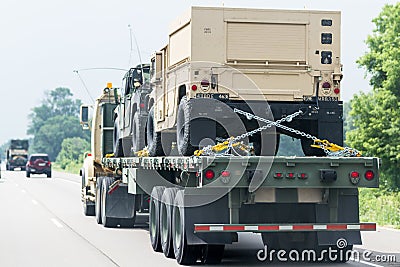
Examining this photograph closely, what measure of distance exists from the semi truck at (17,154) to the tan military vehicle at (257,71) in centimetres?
7451

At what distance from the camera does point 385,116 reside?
45469mm

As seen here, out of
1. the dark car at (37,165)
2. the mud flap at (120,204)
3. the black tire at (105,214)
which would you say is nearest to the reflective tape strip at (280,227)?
the mud flap at (120,204)

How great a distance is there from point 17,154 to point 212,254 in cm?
7652

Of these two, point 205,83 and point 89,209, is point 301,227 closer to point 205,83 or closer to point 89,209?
point 205,83

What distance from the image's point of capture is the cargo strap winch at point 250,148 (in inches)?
514

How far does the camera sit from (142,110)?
61.9ft

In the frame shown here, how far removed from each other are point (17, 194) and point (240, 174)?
27238mm

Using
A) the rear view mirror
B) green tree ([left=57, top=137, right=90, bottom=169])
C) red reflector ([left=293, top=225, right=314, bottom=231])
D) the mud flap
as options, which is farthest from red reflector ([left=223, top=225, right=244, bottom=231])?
green tree ([left=57, top=137, right=90, bottom=169])

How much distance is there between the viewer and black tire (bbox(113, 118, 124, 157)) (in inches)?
861

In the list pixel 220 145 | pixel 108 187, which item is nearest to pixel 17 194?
pixel 108 187

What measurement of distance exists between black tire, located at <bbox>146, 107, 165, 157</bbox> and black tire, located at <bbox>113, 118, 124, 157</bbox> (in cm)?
380

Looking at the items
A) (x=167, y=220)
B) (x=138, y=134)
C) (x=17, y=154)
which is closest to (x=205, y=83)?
(x=167, y=220)

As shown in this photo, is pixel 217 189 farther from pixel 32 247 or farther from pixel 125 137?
pixel 125 137

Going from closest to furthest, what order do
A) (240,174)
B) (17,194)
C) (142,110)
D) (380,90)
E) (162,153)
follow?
(240,174) → (162,153) → (142,110) → (17,194) → (380,90)
